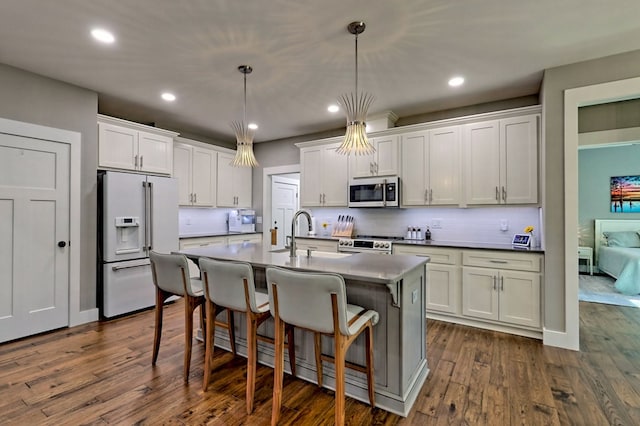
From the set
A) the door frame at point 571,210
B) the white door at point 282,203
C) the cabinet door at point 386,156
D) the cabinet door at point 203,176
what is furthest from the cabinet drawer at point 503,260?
the cabinet door at point 203,176

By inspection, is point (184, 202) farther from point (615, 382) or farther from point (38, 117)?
point (615, 382)

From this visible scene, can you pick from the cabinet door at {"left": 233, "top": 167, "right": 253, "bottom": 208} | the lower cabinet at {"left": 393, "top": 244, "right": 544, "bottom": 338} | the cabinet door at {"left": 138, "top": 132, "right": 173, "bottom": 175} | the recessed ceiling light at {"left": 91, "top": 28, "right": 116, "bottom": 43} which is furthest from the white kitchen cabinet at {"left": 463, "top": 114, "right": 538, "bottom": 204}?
the cabinet door at {"left": 138, "top": 132, "right": 173, "bottom": 175}

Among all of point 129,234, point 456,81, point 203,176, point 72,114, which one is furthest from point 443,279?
point 72,114

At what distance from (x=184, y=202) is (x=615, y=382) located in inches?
212

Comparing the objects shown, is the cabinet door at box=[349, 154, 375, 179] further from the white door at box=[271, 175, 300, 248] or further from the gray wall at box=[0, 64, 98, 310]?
the gray wall at box=[0, 64, 98, 310]

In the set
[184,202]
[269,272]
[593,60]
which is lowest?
[269,272]

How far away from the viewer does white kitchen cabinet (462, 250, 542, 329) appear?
3168 millimetres

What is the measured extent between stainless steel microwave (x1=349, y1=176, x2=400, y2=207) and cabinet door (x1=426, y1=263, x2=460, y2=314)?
1.02 m

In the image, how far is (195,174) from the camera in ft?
16.9

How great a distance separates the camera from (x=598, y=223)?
6.35 meters

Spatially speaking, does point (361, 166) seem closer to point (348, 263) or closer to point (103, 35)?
point (348, 263)

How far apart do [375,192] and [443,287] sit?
1513mm

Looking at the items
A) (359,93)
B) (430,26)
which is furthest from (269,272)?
(359,93)

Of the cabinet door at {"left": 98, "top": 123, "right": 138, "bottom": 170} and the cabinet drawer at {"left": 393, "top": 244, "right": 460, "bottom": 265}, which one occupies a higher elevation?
the cabinet door at {"left": 98, "top": 123, "right": 138, "bottom": 170}
